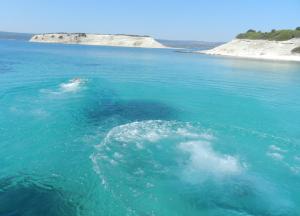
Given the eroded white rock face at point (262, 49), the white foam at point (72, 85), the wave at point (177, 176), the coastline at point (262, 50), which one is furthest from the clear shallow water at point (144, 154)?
the eroded white rock face at point (262, 49)

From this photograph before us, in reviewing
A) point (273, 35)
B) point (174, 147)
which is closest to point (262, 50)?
point (273, 35)

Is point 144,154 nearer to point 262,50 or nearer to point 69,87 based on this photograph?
point 69,87

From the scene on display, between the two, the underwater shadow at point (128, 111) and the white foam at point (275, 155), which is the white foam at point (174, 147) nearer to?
the underwater shadow at point (128, 111)

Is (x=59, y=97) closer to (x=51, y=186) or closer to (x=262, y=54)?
(x=51, y=186)

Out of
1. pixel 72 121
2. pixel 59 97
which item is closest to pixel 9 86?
pixel 59 97

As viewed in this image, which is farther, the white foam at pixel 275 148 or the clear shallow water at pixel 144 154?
the white foam at pixel 275 148

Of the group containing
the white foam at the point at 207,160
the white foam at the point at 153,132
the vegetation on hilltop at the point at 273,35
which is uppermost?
the vegetation on hilltop at the point at 273,35

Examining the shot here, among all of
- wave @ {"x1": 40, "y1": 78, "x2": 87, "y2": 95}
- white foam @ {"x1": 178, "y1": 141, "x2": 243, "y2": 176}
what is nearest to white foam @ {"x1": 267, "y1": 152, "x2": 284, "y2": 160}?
white foam @ {"x1": 178, "y1": 141, "x2": 243, "y2": 176}
